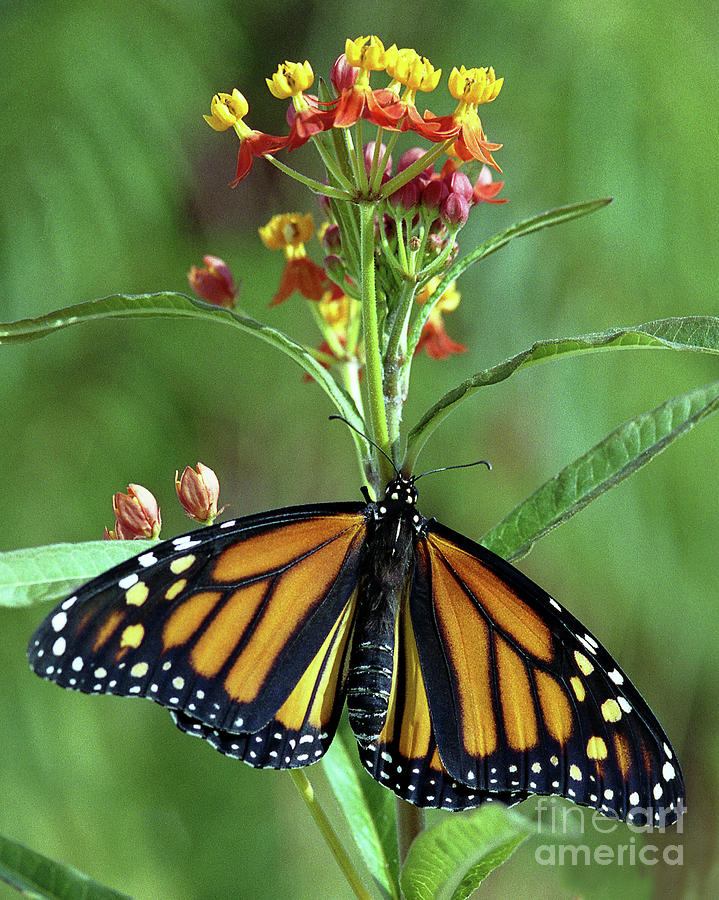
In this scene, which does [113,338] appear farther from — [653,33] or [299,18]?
[653,33]

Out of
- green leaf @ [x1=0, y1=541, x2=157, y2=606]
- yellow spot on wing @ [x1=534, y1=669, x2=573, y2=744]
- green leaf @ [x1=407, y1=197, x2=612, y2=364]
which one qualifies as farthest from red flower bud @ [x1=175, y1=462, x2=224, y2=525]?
yellow spot on wing @ [x1=534, y1=669, x2=573, y2=744]

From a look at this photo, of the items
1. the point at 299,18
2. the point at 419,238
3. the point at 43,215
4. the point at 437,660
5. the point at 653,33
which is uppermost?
the point at 299,18

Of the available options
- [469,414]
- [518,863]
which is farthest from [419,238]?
[518,863]

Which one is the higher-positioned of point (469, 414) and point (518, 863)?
point (469, 414)

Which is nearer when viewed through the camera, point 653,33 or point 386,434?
point 386,434

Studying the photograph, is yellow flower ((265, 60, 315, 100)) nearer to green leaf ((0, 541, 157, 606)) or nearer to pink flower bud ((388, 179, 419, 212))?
pink flower bud ((388, 179, 419, 212))

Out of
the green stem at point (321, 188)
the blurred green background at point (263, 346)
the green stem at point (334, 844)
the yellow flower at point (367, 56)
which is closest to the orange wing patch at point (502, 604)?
the green stem at point (334, 844)

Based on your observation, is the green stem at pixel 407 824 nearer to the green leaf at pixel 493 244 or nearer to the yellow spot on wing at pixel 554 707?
the yellow spot on wing at pixel 554 707

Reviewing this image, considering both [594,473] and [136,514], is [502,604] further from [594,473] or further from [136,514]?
[136,514]
